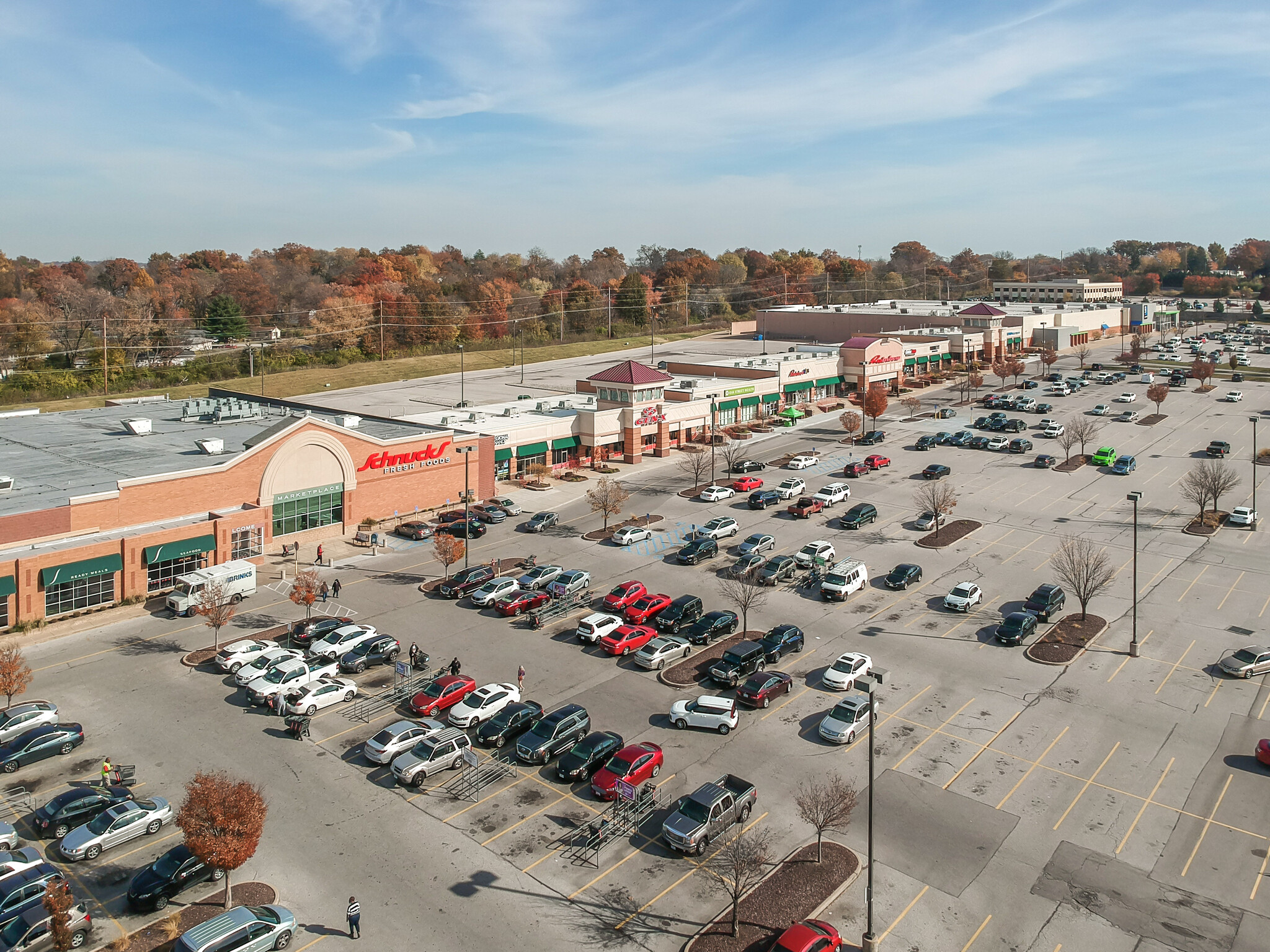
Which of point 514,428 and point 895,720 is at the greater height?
point 514,428

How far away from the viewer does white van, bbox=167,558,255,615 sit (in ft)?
127

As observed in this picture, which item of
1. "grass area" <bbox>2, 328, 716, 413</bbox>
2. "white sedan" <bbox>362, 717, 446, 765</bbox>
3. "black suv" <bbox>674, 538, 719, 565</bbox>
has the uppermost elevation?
"grass area" <bbox>2, 328, 716, 413</bbox>

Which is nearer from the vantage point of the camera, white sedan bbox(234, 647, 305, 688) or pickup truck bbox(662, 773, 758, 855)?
pickup truck bbox(662, 773, 758, 855)

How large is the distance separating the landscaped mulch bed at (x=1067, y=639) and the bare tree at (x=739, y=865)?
16.4m

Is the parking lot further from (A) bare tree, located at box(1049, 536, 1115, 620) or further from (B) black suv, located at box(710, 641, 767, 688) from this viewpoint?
(A) bare tree, located at box(1049, 536, 1115, 620)

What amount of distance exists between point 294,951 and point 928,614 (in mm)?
27996

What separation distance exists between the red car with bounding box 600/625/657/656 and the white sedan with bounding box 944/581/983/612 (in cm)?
1315

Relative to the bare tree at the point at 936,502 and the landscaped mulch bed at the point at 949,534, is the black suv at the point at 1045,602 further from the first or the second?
the bare tree at the point at 936,502

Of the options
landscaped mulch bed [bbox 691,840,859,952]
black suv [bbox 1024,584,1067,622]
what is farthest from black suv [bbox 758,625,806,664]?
landscaped mulch bed [bbox 691,840,859,952]

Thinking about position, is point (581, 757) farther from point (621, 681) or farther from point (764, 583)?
point (764, 583)

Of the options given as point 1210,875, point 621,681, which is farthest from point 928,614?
point 1210,875

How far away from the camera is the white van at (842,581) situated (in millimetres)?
40312

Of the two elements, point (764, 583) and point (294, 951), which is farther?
point (764, 583)

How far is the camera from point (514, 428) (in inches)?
2420
